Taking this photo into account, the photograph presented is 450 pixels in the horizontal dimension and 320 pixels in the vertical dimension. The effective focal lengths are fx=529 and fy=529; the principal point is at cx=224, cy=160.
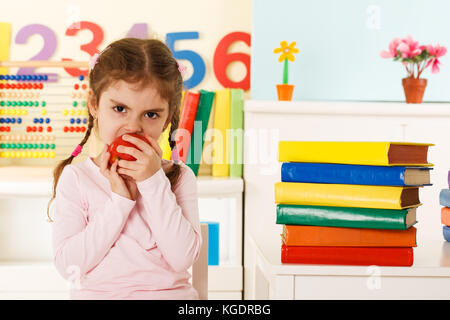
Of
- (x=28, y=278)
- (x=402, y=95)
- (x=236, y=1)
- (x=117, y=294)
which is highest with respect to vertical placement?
(x=236, y=1)

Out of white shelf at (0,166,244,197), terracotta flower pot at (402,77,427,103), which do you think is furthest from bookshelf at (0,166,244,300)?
terracotta flower pot at (402,77,427,103)

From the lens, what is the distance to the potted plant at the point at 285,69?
195 centimetres

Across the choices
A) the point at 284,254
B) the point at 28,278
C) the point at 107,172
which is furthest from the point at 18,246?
the point at 284,254

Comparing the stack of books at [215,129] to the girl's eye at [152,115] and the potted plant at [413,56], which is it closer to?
the potted plant at [413,56]

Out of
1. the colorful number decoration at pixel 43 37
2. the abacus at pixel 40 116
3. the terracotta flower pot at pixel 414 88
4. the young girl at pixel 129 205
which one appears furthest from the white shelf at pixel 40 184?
the young girl at pixel 129 205

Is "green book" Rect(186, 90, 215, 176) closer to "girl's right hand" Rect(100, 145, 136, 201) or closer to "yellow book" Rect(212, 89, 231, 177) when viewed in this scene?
"yellow book" Rect(212, 89, 231, 177)

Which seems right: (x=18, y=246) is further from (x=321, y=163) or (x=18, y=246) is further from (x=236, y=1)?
(x=321, y=163)

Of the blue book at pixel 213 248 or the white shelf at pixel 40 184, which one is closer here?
the white shelf at pixel 40 184

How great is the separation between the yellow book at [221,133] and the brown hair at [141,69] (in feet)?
3.28

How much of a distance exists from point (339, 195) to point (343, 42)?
4.56 feet

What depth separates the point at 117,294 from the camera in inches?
34.7
